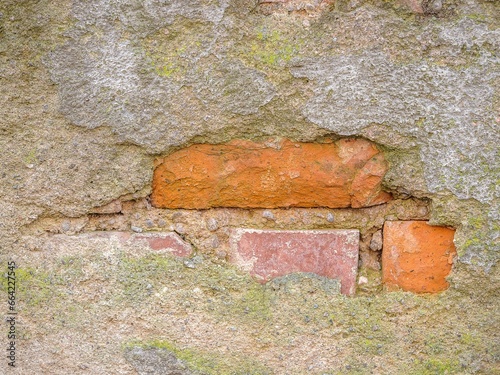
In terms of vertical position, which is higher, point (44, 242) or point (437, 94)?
point (437, 94)

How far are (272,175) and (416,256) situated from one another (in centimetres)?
34

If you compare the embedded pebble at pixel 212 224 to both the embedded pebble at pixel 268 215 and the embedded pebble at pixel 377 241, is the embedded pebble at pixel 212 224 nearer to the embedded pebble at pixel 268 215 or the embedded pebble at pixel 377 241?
the embedded pebble at pixel 268 215

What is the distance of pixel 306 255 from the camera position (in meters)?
1.18

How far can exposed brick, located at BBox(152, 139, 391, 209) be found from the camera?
114cm

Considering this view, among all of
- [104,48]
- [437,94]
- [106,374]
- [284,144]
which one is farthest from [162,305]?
[437,94]

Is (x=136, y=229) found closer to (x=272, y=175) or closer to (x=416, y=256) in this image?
(x=272, y=175)

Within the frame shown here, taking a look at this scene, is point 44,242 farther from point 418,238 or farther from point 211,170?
point 418,238

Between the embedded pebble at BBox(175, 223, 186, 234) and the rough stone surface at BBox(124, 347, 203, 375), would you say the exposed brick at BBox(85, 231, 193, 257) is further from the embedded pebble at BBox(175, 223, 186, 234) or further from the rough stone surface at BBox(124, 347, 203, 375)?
the rough stone surface at BBox(124, 347, 203, 375)

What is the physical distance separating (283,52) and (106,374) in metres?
0.75

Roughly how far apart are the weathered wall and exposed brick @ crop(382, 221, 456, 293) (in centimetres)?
3

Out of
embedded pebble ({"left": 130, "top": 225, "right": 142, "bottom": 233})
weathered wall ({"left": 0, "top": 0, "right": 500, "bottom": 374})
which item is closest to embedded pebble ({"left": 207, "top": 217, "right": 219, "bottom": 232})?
weathered wall ({"left": 0, "top": 0, "right": 500, "bottom": 374})

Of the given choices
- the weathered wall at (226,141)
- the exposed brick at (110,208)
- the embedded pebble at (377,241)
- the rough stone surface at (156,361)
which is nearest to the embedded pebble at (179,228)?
the weathered wall at (226,141)

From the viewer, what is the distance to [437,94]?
1.07m

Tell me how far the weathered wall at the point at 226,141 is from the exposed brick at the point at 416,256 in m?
0.03
